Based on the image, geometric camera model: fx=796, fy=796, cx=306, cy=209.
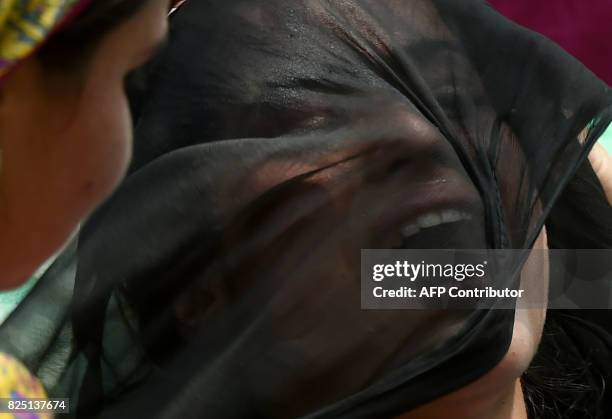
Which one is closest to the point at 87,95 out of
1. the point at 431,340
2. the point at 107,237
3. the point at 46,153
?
the point at 46,153

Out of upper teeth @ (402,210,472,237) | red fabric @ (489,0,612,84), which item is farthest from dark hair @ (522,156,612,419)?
red fabric @ (489,0,612,84)

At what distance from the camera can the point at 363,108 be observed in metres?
0.67

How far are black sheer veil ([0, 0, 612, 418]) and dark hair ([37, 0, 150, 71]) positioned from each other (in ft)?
0.81

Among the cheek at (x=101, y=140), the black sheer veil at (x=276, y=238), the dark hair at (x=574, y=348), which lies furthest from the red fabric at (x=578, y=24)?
the cheek at (x=101, y=140)

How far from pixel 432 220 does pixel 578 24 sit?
36.7 inches

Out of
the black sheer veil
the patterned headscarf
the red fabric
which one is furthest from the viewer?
the red fabric

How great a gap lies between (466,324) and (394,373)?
7 centimetres

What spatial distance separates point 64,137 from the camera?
0.45m

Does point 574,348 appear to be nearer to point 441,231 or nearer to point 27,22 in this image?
point 441,231

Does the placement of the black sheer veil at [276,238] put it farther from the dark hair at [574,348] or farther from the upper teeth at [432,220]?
the dark hair at [574,348]

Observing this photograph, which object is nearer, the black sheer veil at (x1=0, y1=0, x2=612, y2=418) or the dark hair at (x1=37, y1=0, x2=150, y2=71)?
the dark hair at (x1=37, y1=0, x2=150, y2=71)

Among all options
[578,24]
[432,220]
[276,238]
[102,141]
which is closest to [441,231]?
[432,220]

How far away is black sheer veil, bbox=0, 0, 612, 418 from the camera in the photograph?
0.66 meters

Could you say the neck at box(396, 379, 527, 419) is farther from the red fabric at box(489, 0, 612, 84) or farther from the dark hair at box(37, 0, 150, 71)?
the red fabric at box(489, 0, 612, 84)
